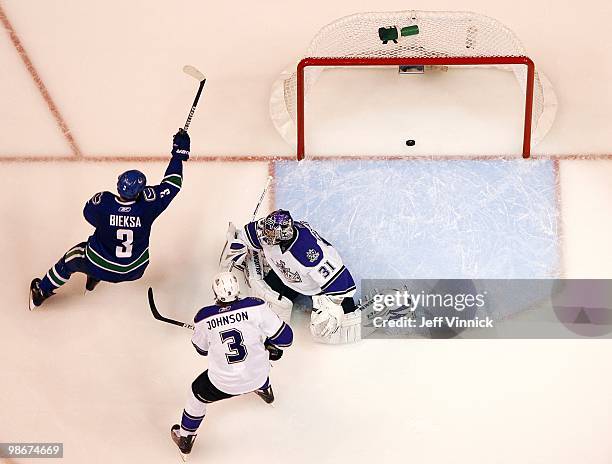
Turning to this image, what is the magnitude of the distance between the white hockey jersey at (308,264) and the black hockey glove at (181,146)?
42 centimetres

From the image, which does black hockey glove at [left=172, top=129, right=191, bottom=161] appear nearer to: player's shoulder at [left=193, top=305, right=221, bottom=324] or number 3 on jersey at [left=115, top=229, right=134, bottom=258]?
number 3 on jersey at [left=115, top=229, right=134, bottom=258]

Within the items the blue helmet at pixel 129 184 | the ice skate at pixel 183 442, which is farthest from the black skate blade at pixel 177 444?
the blue helmet at pixel 129 184

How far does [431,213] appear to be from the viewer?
6.68 metres

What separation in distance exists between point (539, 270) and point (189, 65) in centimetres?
195

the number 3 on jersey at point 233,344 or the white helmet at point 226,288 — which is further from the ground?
the white helmet at point 226,288

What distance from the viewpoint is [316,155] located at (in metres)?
6.84

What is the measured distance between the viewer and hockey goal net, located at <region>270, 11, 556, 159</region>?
6.62 m

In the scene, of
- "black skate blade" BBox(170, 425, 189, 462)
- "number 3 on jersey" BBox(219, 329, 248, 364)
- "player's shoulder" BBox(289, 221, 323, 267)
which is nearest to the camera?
"number 3 on jersey" BBox(219, 329, 248, 364)

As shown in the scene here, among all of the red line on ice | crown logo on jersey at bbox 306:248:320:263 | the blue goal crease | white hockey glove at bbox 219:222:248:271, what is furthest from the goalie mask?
the red line on ice

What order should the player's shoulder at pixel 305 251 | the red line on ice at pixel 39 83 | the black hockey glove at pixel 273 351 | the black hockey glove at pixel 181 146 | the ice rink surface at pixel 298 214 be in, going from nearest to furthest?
1. the black hockey glove at pixel 273 351
2. the ice rink surface at pixel 298 214
3. the player's shoulder at pixel 305 251
4. the black hockey glove at pixel 181 146
5. the red line on ice at pixel 39 83

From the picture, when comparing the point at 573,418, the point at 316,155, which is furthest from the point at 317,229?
the point at 573,418

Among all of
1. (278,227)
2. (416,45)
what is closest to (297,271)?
(278,227)

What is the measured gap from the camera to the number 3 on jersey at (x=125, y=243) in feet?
20.1

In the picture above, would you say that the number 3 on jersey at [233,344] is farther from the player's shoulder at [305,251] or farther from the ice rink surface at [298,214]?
the player's shoulder at [305,251]
